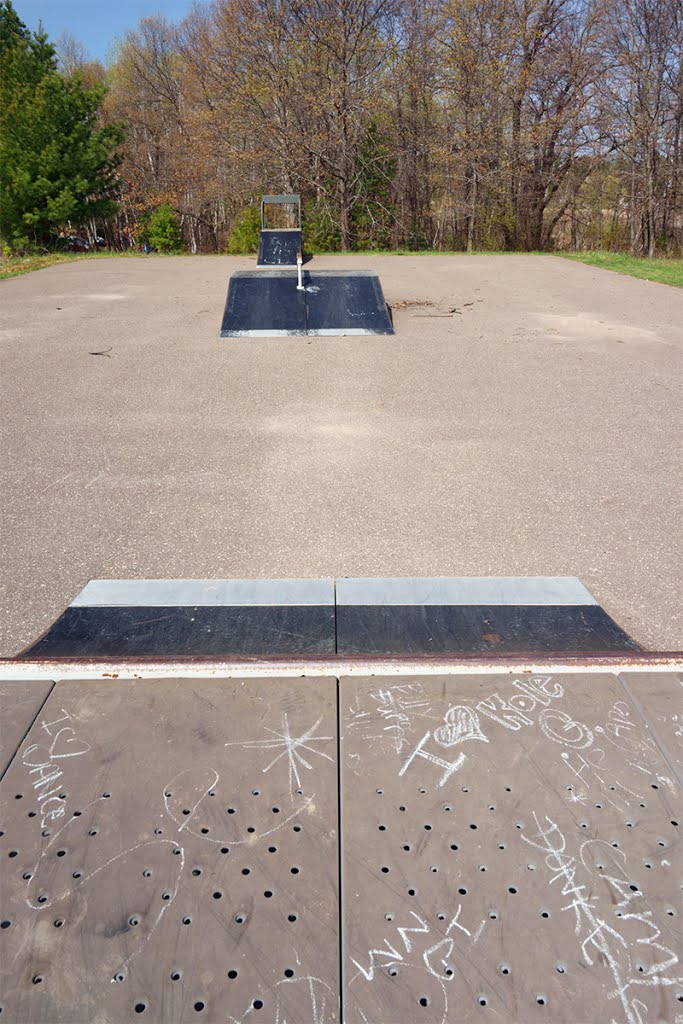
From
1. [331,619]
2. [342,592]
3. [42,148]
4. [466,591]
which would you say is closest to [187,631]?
[331,619]

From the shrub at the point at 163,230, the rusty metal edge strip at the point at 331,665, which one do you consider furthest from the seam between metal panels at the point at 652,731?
the shrub at the point at 163,230

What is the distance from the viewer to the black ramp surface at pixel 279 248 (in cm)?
1327

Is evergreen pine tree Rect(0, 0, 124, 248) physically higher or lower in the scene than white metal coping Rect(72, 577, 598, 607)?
higher

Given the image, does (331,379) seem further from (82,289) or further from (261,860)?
(82,289)

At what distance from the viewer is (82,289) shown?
39.9 ft

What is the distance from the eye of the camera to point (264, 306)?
8.91 m

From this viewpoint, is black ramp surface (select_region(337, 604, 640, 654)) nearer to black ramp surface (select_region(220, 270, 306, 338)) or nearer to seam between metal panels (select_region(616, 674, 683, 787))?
seam between metal panels (select_region(616, 674, 683, 787))

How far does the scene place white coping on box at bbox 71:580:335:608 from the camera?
118 inches

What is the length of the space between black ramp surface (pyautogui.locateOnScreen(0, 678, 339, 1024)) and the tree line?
18428 mm

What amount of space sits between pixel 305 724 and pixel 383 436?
Result: 10.7 feet

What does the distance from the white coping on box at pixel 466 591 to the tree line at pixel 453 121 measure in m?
17.5

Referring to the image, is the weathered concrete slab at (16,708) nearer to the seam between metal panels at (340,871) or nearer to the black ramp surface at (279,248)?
the seam between metal panels at (340,871)

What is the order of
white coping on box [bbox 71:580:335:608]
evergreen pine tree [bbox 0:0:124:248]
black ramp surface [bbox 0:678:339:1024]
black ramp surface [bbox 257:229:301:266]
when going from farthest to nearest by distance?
evergreen pine tree [bbox 0:0:124:248] → black ramp surface [bbox 257:229:301:266] → white coping on box [bbox 71:580:335:608] → black ramp surface [bbox 0:678:339:1024]

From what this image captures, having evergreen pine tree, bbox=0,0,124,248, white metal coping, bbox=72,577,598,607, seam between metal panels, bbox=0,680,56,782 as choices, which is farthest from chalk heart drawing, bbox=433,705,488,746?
evergreen pine tree, bbox=0,0,124,248
